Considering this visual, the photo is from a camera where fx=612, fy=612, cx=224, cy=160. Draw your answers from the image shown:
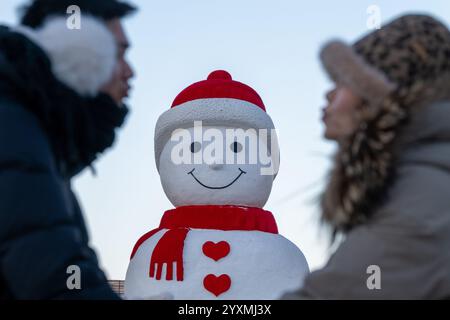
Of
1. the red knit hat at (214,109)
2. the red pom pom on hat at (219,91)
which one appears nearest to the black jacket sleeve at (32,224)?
the red knit hat at (214,109)

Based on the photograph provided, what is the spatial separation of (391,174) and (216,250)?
1.86 metres

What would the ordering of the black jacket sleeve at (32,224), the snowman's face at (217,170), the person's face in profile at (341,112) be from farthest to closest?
the snowman's face at (217,170) < the person's face in profile at (341,112) < the black jacket sleeve at (32,224)

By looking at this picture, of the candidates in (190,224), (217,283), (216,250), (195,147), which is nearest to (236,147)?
(195,147)

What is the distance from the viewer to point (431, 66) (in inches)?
59.6

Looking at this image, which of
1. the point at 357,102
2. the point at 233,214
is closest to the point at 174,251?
the point at 233,214

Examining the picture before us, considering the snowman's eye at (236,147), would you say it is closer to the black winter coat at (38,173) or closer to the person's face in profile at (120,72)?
the person's face in profile at (120,72)

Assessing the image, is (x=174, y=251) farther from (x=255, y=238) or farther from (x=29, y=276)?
(x=29, y=276)

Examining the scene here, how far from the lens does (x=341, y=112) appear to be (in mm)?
1537

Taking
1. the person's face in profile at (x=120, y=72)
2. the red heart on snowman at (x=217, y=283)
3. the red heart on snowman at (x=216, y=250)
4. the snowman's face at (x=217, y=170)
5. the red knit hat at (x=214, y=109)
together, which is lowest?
the red heart on snowman at (x=217, y=283)

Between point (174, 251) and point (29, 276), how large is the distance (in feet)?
6.41

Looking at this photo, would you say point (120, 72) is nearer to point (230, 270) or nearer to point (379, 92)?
point (379, 92)

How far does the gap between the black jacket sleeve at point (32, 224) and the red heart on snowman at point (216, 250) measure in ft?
6.15

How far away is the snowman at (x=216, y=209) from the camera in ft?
10.2

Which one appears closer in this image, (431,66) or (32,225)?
(32,225)
